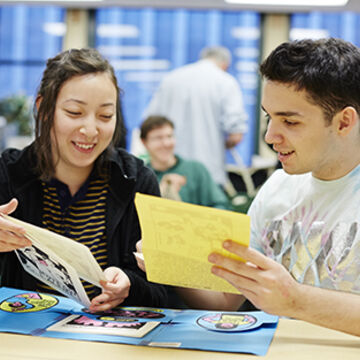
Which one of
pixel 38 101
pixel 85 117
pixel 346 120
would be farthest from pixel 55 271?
pixel 346 120

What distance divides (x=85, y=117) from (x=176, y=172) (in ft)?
5.39

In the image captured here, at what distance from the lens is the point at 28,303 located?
116 centimetres

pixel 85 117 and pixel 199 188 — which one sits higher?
pixel 85 117

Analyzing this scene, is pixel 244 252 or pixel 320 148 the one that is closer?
pixel 244 252

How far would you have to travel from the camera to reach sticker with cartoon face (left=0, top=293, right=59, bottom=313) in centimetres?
112

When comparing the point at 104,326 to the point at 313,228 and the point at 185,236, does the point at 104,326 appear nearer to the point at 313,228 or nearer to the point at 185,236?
the point at 185,236

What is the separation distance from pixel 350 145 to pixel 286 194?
0.22 meters

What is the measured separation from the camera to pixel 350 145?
117cm

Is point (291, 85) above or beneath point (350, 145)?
above

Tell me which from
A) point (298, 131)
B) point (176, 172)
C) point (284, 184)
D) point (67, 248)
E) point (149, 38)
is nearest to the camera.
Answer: point (67, 248)

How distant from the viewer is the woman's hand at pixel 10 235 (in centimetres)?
105

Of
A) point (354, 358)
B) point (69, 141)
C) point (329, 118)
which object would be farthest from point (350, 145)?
point (69, 141)

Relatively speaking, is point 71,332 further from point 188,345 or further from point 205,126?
point 205,126

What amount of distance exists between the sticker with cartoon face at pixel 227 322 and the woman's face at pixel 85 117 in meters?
0.55
